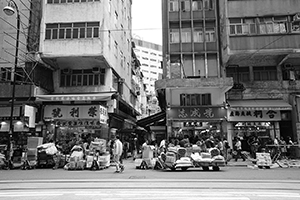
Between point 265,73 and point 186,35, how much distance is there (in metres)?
7.31

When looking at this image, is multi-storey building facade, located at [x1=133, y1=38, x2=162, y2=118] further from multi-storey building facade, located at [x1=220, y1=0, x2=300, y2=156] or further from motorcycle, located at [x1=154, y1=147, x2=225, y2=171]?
motorcycle, located at [x1=154, y1=147, x2=225, y2=171]

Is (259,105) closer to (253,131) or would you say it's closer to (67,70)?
(253,131)

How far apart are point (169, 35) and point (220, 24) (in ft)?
14.7

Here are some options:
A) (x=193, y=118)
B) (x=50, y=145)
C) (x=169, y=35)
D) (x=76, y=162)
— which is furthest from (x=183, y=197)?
(x=169, y=35)

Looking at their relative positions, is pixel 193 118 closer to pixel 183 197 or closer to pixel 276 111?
pixel 276 111

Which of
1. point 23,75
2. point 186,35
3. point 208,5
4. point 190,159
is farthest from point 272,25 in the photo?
point 23,75

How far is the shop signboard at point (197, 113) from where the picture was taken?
2114cm

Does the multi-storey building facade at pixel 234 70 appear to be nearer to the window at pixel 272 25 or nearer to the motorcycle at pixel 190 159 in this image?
the window at pixel 272 25

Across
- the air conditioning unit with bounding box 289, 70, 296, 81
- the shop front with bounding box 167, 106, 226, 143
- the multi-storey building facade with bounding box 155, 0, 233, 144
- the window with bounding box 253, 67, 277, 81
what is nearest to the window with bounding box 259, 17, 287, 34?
the window with bounding box 253, 67, 277, 81

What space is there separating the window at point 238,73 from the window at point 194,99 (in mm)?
2645

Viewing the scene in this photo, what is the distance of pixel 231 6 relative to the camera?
21.3 m

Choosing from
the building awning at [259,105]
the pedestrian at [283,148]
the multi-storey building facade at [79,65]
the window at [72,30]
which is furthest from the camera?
the window at [72,30]

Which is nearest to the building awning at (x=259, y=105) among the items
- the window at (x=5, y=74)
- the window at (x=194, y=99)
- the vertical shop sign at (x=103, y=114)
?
the window at (x=194, y=99)

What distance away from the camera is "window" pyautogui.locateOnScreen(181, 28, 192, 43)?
2312 centimetres
